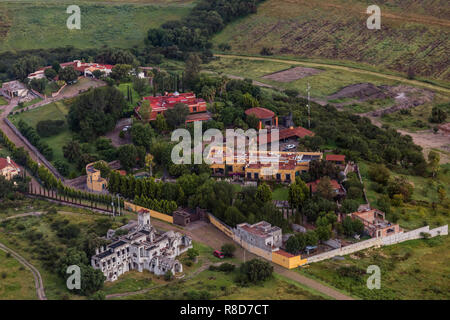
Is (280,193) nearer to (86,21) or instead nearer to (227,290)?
(227,290)

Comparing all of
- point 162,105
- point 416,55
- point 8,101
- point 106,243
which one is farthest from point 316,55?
point 106,243

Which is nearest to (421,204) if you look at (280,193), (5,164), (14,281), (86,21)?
(280,193)

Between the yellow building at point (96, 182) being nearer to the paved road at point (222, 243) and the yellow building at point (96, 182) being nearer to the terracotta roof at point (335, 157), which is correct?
the paved road at point (222, 243)

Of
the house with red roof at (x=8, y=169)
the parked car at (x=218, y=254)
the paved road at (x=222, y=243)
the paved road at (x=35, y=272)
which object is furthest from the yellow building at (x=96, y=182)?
the parked car at (x=218, y=254)

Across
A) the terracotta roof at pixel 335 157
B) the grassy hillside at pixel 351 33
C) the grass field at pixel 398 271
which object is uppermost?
the grassy hillside at pixel 351 33

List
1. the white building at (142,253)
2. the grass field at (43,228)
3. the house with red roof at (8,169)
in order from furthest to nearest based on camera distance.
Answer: the house with red roof at (8,169) → the white building at (142,253) → the grass field at (43,228)

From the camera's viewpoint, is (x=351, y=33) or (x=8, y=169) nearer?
(x=8, y=169)

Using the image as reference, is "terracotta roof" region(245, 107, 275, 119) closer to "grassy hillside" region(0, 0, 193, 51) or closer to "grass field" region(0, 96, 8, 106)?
"grass field" region(0, 96, 8, 106)
